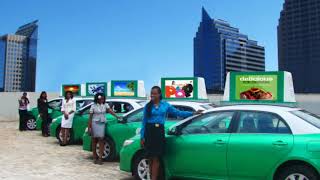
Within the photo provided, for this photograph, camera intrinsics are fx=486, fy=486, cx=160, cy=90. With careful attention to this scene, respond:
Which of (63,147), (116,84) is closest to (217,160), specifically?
(63,147)

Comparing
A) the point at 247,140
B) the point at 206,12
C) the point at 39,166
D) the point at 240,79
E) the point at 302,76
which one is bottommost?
the point at 39,166

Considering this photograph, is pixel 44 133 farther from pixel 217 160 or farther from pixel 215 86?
pixel 215 86

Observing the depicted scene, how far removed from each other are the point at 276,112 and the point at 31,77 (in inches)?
2135

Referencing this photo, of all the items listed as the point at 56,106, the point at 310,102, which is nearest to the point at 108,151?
the point at 56,106

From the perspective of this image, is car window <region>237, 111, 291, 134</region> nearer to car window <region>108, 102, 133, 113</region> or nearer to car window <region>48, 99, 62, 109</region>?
car window <region>108, 102, 133, 113</region>

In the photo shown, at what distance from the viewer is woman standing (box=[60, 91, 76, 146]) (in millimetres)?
14570

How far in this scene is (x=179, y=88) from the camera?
15.0 m

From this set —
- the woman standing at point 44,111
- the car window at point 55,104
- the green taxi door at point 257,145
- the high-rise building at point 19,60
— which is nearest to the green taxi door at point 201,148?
the green taxi door at point 257,145

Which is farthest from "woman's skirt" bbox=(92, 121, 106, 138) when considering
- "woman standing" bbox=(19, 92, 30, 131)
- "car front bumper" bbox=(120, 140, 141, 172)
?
"woman standing" bbox=(19, 92, 30, 131)

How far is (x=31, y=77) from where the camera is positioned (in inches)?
2308

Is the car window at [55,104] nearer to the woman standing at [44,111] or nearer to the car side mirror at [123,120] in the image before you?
the woman standing at [44,111]

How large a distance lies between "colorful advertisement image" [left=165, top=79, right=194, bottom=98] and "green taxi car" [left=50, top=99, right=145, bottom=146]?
1.22 metres

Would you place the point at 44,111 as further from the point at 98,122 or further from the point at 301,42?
the point at 301,42

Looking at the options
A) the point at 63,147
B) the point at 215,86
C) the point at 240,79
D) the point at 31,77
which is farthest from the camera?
the point at 31,77
